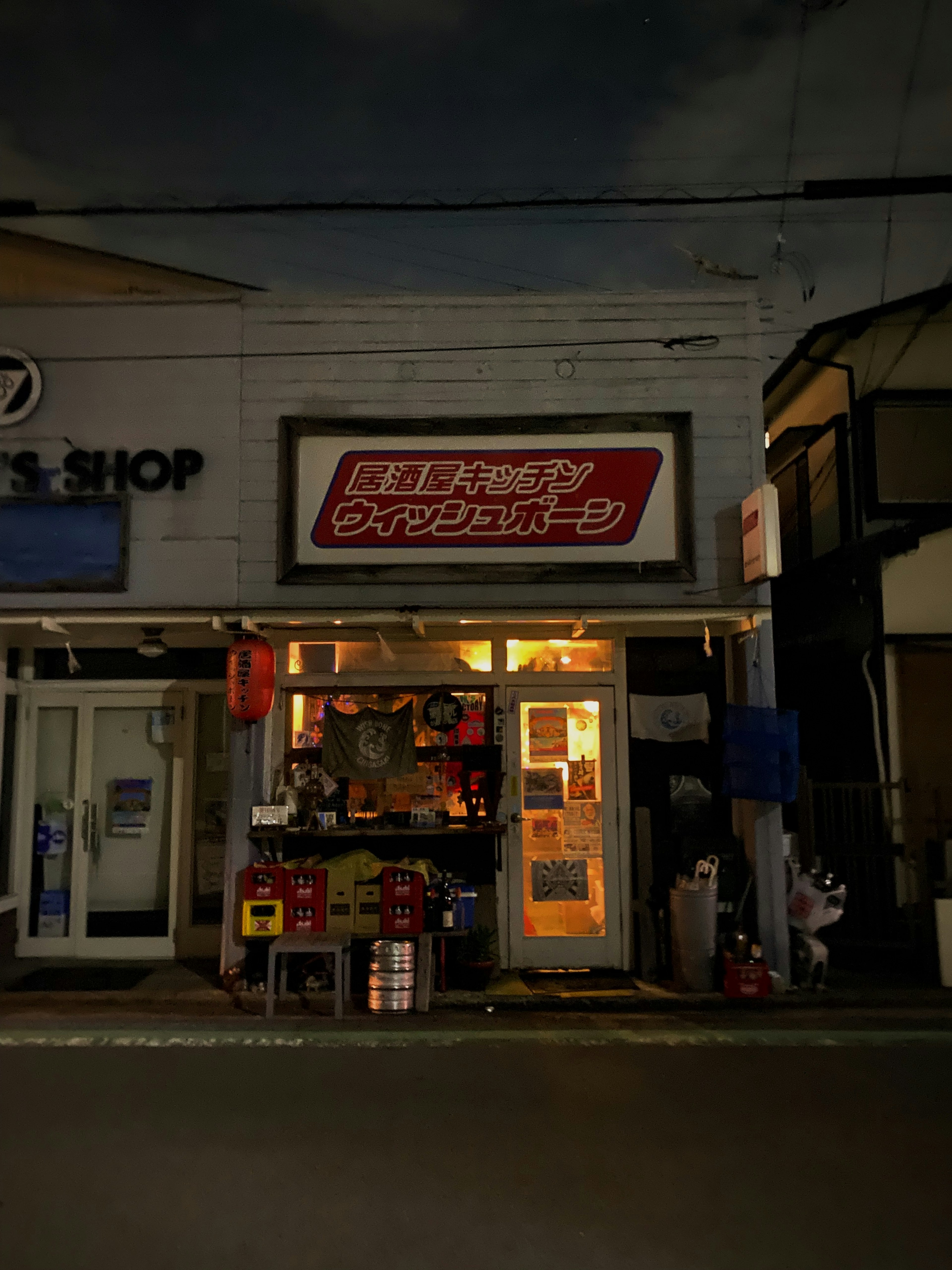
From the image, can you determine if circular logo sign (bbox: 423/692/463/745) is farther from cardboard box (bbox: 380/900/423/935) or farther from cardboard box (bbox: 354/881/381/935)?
cardboard box (bbox: 380/900/423/935)

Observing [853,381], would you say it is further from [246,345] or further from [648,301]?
[246,345]

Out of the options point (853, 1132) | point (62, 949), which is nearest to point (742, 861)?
point (853, 1132)

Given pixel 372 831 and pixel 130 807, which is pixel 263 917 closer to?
pixel 372 831

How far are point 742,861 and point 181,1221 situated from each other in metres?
6.58

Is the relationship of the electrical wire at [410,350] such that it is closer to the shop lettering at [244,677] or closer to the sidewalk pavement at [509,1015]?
the shop lettering at [244,677]

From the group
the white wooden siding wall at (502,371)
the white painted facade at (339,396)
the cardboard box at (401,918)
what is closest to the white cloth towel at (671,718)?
the white painted facade at (339,396)

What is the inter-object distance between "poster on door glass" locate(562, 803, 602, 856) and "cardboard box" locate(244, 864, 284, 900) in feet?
10.4

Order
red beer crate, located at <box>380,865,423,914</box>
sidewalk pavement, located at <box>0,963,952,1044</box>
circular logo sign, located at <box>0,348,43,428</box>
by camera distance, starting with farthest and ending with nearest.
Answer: circular logo sign, located at <box>0,348,43,428</box> < red beer crate, located at <box>380,865,423,914</box> < sidewalk pavement, located at <box>0,963,952,1044</box>

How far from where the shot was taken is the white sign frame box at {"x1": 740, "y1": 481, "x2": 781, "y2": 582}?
864 cm

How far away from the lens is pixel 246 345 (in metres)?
9.66

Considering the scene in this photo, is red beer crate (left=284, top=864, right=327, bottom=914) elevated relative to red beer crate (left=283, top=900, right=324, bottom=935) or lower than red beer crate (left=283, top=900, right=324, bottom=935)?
elevated

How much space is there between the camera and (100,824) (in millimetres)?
10336

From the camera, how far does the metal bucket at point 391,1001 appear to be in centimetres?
829

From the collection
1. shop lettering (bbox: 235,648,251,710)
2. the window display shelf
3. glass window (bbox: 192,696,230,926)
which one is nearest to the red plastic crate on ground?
the window display shelf
